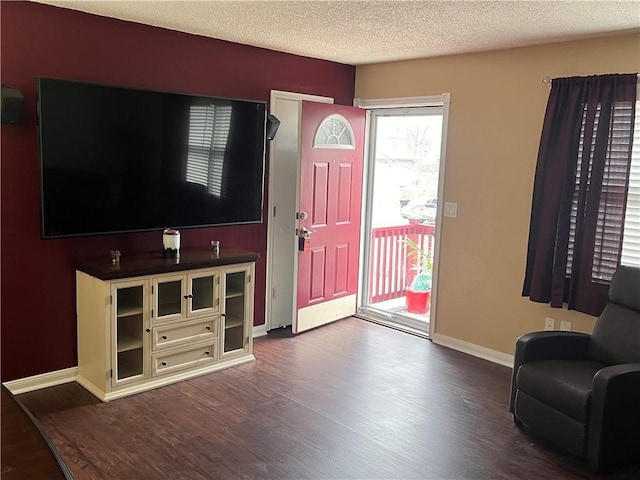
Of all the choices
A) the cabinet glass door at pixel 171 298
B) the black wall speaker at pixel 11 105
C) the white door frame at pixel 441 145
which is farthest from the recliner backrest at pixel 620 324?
the black wall speaker at pixel 11 105

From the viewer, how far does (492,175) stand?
448 centimetres

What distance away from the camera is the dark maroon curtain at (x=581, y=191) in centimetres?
372

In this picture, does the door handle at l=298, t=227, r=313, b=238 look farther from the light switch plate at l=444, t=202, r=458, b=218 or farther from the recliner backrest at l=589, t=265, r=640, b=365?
the recliner backrest at l=589, t=265, r=640, b=365

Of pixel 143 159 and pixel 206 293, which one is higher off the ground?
pixel 143 159

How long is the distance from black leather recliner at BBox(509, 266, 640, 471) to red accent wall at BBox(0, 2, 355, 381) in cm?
248

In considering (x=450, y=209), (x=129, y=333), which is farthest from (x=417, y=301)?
(x=129, y=333)

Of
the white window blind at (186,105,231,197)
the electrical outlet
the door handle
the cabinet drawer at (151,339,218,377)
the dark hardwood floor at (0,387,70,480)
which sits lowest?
the cabinet drawer at (151,339,218,377)

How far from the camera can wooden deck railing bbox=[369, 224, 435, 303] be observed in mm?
6105

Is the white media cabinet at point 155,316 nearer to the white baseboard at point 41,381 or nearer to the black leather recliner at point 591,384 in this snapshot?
the white baseboard at point 41,381

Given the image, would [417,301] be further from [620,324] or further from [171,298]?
[171,298]

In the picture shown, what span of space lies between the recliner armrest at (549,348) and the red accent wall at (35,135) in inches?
93.6

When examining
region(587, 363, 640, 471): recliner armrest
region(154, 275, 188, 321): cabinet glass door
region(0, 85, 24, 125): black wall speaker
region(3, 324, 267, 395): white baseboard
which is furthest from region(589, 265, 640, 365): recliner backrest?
region(0, 85, 24, 125): black wall speaker

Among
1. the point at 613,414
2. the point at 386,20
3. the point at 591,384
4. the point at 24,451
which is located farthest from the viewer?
the point at 386,20

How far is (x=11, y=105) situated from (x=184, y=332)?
5.58ft
